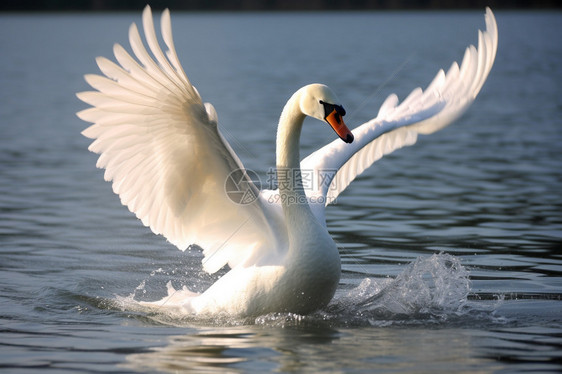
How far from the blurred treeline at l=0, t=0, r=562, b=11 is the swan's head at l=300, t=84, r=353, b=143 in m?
103

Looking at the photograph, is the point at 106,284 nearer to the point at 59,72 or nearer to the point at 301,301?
the point at 301,301

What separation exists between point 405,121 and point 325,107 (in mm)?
2189

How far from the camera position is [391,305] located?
338 inches

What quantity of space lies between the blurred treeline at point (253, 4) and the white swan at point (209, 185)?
4045 inches

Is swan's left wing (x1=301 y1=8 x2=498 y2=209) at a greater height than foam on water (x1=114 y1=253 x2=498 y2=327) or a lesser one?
greater

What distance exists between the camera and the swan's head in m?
7.75

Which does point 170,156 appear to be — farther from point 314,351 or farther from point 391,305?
point 391,305

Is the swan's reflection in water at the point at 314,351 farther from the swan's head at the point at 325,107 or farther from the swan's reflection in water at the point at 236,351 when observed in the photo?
the swan's head at the point at 325,107

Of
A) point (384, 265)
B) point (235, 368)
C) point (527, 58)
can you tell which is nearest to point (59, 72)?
point (527, 58)

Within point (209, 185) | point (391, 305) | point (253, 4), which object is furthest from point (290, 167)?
point (253, 4)

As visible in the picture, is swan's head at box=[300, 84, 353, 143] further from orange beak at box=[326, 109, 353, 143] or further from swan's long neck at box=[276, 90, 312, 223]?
swan's long neck at box=[276, 90, 312, 223]

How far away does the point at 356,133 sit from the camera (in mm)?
9617

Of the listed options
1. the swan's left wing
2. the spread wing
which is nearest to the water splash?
the swan's left wing

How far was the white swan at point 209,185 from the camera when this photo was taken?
7.48 meters
